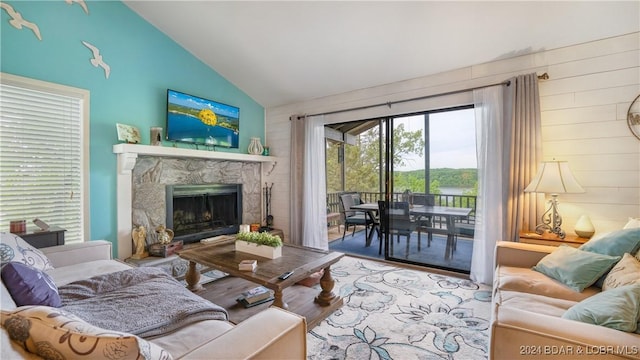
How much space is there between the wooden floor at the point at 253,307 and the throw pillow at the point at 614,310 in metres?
1.56

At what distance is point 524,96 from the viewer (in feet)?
8.87

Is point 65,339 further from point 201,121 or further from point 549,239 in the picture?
point 201,121

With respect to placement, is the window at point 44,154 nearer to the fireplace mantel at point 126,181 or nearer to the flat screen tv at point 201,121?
the fireplace mantel at point 126,181

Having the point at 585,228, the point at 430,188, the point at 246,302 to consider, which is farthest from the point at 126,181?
the point at 585,228

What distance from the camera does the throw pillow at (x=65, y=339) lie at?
28.3 inches

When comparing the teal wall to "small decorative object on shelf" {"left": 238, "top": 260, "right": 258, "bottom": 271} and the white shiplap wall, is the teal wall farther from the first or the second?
the white shiplap wall

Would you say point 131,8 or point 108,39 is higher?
point 131,8

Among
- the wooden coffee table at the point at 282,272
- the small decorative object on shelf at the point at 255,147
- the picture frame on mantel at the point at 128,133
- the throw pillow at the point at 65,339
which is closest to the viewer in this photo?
the throw pillow at the point at 65,339

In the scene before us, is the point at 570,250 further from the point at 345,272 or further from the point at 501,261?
the point at 345,272

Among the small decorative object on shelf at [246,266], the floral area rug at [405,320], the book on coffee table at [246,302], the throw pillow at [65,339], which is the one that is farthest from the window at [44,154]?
the floral area rug at [405,320]

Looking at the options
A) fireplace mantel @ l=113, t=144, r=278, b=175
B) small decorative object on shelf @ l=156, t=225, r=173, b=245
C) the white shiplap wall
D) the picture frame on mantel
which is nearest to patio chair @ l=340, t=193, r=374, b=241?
fireplace mantel @ l=113, t=144, r=278, b=175

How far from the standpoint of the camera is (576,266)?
1745mm

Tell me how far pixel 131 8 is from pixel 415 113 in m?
3.63

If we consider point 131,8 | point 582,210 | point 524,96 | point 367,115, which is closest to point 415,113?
point 367,115
